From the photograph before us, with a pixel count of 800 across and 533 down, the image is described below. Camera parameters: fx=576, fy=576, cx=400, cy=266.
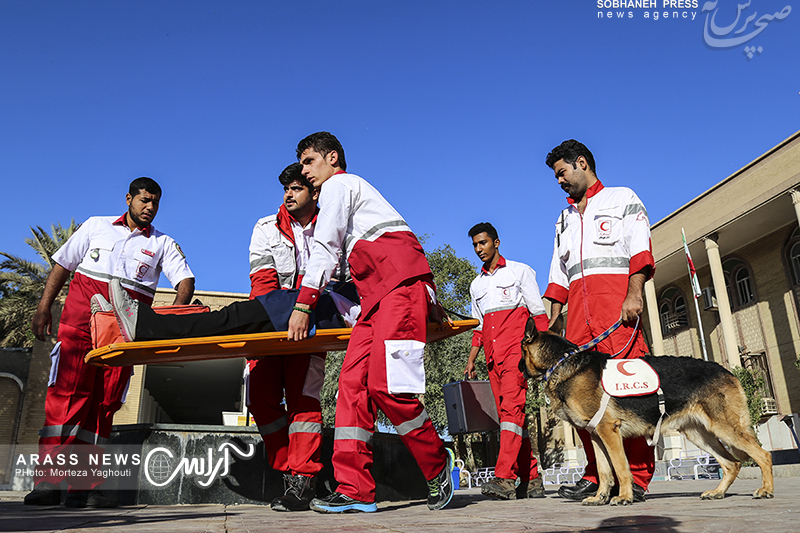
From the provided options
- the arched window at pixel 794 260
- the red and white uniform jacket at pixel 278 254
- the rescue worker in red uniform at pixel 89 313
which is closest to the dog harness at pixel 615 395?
the red and white uniform jacket at pixel 278 254

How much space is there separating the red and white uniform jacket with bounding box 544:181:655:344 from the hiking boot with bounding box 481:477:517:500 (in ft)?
4.45

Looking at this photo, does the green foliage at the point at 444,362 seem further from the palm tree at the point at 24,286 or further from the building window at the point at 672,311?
the palm tree at the point at 24,286

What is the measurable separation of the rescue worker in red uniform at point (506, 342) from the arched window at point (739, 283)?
2395 centimetres

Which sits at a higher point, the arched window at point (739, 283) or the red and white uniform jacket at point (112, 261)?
the arched window at point (739, 283)

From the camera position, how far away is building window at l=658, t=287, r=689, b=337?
29.4 meters

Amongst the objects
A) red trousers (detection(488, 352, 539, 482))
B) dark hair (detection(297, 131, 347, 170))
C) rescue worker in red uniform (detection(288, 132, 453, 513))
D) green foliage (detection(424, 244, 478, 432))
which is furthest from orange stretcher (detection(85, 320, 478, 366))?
green foliage (detection(424, 244, 478, 432))

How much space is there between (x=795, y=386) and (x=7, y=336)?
33152 millimetres

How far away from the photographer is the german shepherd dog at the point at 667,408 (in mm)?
3596

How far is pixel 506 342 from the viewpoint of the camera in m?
5.58

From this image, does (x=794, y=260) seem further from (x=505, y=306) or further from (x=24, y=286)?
(x=24, y=286)

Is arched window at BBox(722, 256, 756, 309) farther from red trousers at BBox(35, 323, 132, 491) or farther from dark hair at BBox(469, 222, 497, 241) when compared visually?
red trousers at BBox(35, 323, 132, 491)

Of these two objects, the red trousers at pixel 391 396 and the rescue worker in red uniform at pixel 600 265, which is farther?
the rescue worker in red uniform at pixel 600 265

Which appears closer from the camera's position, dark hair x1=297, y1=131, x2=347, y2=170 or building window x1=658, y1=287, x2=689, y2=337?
dark hair x1=297, y1=131, x2=347, y2=170

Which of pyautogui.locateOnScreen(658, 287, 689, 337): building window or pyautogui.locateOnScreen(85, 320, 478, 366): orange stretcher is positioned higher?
pyautogui.locateOnScreen(658, 287, 689, 337): building window
